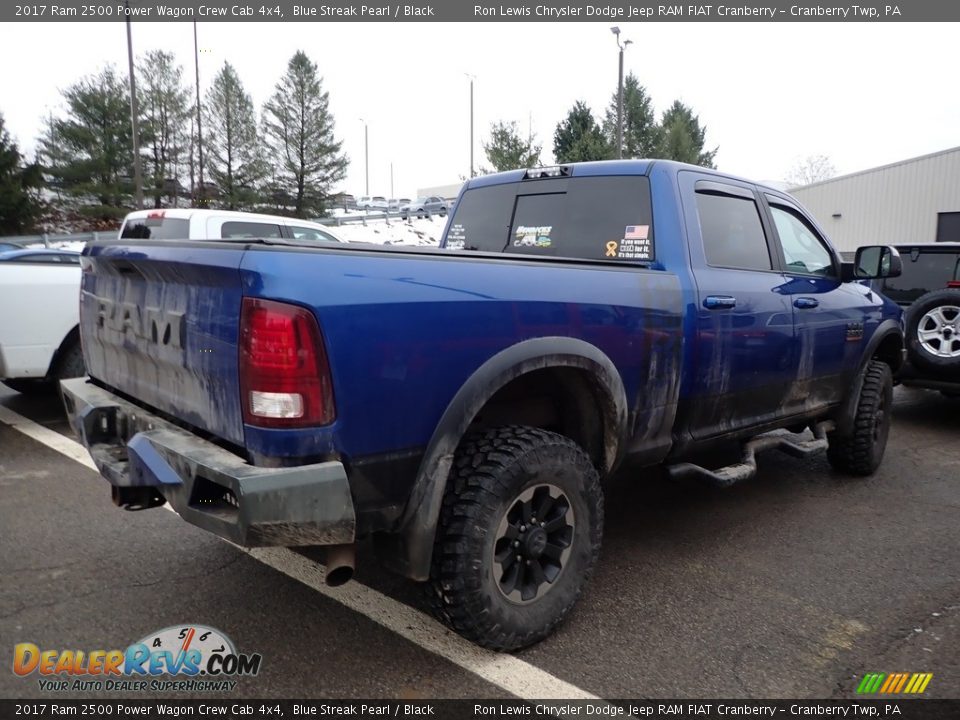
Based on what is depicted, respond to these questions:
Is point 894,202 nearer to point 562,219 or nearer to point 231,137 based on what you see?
point 562,219

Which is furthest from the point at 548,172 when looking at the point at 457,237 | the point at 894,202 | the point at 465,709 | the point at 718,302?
the point at 894,202

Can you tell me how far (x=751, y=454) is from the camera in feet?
13.4

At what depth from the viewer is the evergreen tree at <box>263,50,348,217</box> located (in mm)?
43156

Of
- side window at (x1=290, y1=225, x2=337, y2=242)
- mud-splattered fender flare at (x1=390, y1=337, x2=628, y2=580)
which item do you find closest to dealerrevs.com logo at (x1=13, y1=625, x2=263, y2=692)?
mud-splattered fender flare at (x1=390, y1=337, x2=628, y2=580)

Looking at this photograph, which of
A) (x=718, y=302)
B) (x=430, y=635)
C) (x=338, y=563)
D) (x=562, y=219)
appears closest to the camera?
(x=338, y=563)

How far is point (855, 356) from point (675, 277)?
7.16ft

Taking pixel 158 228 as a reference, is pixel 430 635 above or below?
below

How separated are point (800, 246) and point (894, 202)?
87.5ft

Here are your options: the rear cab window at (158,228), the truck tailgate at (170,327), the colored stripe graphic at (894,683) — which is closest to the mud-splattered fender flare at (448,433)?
the truck tailgate at (170,327)

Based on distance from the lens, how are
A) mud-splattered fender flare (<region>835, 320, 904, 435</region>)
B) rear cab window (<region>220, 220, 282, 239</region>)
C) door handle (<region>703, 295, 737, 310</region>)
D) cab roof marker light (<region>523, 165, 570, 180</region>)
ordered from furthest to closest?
rear cab window (<region>220, 220, 282, 239</region>) < mud-splattered fender flare (<region>835, 320, 904, 435</region>) < cab roof marker light (<region>523, 165, 570, 180</region>) < door handle (<region>703, 295, 737, 310</region>)

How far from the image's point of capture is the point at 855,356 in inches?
191

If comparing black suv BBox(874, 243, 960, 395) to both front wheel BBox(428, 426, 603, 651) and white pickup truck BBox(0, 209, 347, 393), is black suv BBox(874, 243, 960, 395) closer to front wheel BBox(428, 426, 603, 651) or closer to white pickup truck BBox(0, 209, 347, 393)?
front wheel BBox(428, 426, 603, 651)

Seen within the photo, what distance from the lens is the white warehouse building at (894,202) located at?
1003 inches

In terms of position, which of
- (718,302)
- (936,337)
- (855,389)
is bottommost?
(855,389)
